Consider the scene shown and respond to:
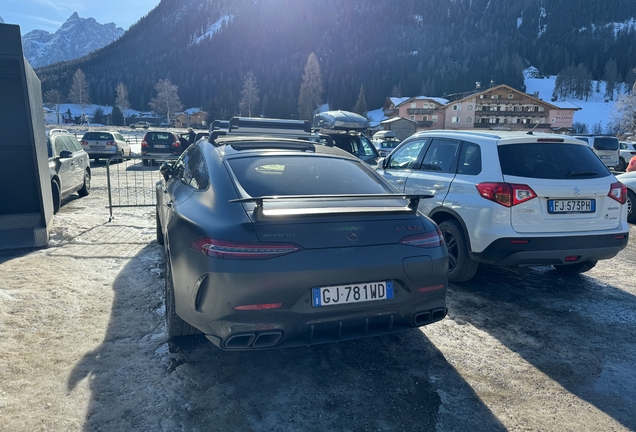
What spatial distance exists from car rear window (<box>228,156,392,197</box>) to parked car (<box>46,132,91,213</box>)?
6458 millimetres

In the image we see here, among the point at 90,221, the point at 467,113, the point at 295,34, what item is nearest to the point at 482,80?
the point at 467,113

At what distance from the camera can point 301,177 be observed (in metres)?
3.56

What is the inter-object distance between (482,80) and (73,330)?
437ft

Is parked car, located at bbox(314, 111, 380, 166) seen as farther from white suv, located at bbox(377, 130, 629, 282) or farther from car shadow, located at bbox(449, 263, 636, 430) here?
car shadow, located at bbox(449, 263, 636, 430)

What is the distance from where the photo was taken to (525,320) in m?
4.27

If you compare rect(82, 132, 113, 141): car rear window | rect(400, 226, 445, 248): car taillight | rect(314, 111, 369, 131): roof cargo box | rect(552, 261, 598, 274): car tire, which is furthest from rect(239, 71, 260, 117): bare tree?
rect(400, 226, 445, 248): car taillight

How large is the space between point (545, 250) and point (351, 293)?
2.73 metres

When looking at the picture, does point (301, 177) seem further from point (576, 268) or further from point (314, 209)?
point (576, 268)

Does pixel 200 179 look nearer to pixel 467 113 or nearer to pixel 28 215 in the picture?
pixel 28 215

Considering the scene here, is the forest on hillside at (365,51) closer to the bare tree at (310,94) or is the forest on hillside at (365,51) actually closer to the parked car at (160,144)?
the bare tree at (310,94)

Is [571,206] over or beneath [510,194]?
beneath

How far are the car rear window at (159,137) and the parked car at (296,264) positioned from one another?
1903 centimetres

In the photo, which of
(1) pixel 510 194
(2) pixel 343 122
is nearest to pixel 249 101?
(2) pixel 343 122

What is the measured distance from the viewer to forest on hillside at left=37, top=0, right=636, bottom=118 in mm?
127312
